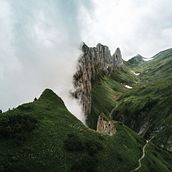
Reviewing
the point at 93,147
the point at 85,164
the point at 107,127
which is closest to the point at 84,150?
the point at 93,147

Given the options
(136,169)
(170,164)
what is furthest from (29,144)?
(170,164)

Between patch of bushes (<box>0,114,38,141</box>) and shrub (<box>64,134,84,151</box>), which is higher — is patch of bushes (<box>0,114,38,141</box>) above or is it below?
above

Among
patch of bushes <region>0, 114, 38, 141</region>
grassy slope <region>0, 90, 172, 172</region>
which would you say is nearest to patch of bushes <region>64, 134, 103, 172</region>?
grassy slope <region>0, 90, 172, 172</region>

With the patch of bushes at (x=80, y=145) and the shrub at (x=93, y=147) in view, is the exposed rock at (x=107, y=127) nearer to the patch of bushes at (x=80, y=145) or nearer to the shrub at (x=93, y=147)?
the shrub at (x=93, y=147)

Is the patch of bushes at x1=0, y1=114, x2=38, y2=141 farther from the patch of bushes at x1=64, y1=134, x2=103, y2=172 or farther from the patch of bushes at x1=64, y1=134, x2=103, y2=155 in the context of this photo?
the patch of bushes at x1=64, y1=134, x2=103, y2=172

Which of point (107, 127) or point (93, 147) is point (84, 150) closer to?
point (93, 147)

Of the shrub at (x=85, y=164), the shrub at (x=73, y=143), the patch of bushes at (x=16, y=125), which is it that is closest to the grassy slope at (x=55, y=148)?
the shrub at (x=85, y=164)
